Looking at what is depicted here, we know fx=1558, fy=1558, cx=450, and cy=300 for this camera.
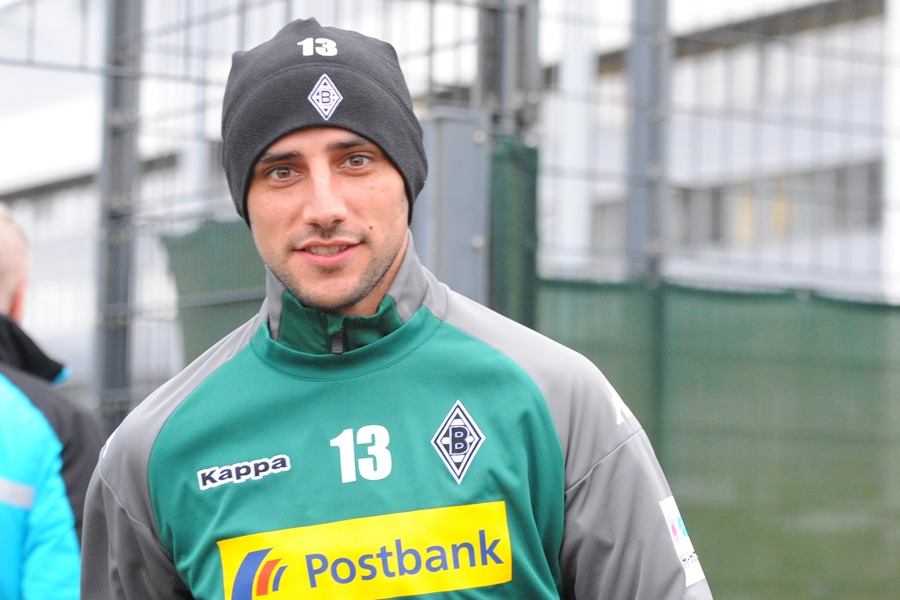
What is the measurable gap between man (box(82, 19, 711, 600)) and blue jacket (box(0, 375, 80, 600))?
3.93ft

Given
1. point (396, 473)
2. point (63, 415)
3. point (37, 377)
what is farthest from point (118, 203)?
point (396, 473)

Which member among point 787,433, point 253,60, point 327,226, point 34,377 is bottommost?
point 787,433

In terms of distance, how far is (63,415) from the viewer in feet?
12.7

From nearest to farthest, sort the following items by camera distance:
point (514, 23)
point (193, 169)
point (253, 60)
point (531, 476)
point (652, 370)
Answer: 1. point (531, 476)
2. point (253, 60)
3. point (514, 23)
4. point (652, 370)
5. point (193, 169)

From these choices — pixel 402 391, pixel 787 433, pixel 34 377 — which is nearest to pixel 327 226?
pixel 402 391

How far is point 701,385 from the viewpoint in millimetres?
5539

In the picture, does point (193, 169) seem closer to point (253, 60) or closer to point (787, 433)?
point (787, 433)

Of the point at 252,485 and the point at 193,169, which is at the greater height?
the point at 193,169

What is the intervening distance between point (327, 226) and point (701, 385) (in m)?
3.33

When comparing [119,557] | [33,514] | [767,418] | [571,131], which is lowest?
[767,418]

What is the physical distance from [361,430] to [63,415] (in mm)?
1645

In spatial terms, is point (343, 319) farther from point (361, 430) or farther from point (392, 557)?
point (392, 557)

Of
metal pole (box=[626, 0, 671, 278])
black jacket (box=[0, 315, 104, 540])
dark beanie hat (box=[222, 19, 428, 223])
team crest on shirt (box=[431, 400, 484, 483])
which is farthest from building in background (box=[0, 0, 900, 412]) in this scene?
team crest on shirt (box=[431, 400, 484, 483])

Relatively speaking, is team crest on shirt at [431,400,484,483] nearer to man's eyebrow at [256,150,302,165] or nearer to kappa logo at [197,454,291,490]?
kappa logo at [197,454,291,490]
